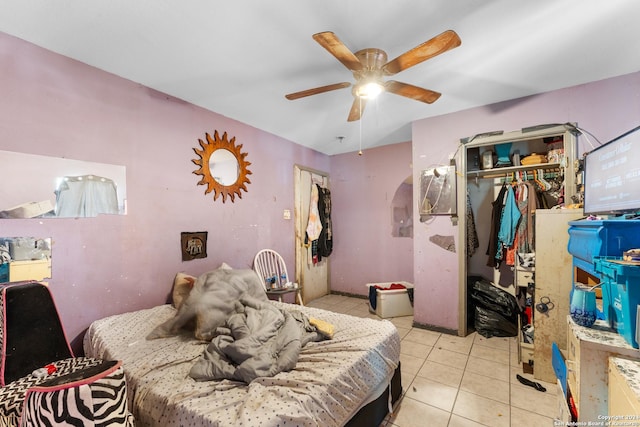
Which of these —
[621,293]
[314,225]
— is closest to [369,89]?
[621,293]

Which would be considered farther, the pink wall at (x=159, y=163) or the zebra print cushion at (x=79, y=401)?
the pink wall at (x=159, y=163)

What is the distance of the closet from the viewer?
1.89 meters

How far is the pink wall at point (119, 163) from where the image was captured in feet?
5.30

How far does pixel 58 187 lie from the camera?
1.71 metres

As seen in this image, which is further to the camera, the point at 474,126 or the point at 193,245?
the point at 474,126

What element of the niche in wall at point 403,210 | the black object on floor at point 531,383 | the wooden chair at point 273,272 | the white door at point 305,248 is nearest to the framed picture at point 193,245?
the wooden chair at point 273,272

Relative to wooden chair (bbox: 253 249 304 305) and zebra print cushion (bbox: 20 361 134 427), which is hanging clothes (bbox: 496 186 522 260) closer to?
wooden chair (bbox: 253 249 304 305)

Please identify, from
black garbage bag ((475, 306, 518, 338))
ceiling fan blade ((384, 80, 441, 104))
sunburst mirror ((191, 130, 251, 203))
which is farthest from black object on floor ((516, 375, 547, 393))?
sunburst mirror ((191, 130, 251, 203))

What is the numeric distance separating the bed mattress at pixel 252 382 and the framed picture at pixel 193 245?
69cm

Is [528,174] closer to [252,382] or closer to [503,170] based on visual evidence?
[503,170]

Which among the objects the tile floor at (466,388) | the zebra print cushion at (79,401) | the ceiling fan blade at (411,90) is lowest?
the tile floor at (466,388)

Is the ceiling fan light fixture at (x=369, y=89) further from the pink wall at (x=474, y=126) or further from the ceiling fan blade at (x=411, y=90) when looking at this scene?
the pink wall at (x=474, y=126)

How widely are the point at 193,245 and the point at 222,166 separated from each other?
34.8 inches

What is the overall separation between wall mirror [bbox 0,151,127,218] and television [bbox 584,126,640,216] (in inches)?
121
